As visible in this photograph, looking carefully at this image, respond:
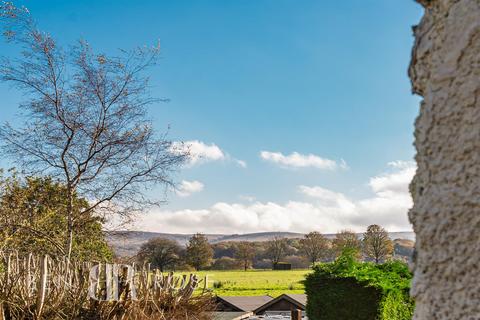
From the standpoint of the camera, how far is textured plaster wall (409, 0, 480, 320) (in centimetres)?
63

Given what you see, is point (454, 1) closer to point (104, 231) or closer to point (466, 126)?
point (466, 126)

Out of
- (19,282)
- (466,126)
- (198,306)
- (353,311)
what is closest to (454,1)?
(466,126)

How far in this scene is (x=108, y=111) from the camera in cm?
1177

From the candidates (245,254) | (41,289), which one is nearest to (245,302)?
(41,289)

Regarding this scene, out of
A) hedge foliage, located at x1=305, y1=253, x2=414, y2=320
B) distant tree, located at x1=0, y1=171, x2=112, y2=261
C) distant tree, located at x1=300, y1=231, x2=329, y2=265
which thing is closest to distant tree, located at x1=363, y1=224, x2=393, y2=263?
distant tree, located at x1=300, y1=231, x2=329, y2=265

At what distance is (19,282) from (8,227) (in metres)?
5.55

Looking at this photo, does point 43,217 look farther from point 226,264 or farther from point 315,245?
point 226,264

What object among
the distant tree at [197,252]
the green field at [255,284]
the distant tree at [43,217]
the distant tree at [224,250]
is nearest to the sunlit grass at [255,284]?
the green field at [255,284]

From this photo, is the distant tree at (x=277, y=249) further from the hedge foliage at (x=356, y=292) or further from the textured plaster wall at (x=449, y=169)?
the textured plaster wall at (x=449, y=169)

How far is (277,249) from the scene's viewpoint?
4431cm

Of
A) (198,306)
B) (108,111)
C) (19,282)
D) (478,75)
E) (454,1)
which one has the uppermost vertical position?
(108,111)

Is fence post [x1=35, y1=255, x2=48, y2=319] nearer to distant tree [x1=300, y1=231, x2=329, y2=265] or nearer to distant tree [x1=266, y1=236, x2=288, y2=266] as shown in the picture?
distant tree [x1=300, y1=231, x2=329, y2=265]

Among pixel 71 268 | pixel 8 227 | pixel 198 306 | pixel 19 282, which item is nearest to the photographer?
pixel 19 282

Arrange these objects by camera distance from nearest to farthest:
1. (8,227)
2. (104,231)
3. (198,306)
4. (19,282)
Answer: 1. (19,282)
2. (198,306)
3. (8,227)
4. (104,231)
